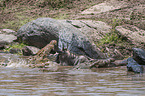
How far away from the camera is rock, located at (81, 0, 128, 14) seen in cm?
1812

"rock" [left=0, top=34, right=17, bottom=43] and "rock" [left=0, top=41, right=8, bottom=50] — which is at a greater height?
"rock" [left=0, top=34, right=17, bottom=43]

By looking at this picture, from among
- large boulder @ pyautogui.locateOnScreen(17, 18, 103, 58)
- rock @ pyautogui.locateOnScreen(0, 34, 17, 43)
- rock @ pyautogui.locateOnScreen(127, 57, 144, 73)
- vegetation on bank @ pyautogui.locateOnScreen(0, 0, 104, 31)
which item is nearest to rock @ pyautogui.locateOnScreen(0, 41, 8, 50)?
rock @ pyautogui.locateOnScreen(0, 34, 17, 43)

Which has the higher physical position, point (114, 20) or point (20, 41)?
point (114, 20)

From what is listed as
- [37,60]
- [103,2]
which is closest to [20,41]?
[37,60]

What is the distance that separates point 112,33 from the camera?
13477 millimetres

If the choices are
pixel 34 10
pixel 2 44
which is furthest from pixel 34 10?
pixel 2 44

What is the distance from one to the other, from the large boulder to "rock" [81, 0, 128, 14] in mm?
5641

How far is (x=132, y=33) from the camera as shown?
41.8ft

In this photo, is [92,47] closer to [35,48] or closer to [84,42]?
[84,42]

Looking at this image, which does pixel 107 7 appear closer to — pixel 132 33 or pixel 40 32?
pixel 132 33

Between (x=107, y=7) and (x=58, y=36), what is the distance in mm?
7217

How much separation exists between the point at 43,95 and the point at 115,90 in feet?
3.85

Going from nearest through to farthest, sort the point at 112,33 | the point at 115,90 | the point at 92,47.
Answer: the point at 115,90, the point at 92,47, the point at 112,33

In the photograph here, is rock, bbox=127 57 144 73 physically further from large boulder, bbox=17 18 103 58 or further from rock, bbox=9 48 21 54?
rock, bbox=9 48 21 54
